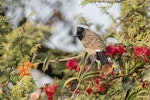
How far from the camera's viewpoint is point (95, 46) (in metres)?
2.90

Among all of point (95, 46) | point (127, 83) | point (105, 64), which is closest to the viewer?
point (127, 83)

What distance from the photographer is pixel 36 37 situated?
14.0 ft

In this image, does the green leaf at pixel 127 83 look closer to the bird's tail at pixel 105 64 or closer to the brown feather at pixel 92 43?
the bird's tail at pixel 105 64

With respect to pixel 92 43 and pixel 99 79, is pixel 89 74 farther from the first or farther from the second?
pixel 92 43

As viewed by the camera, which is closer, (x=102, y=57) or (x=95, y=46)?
(x=102, y=57)

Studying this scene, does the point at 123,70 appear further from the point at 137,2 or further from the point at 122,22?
the point at 122,22

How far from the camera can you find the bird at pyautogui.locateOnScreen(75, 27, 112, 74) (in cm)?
266

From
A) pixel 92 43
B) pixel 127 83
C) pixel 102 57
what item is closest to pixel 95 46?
pixel 92 43

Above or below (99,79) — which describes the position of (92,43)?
above

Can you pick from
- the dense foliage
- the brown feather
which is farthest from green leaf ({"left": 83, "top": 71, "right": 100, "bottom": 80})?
the brown feather

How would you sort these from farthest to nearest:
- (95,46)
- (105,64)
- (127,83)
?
(95,46), (105,64), (127,83)

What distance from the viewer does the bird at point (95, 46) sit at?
8.73ft

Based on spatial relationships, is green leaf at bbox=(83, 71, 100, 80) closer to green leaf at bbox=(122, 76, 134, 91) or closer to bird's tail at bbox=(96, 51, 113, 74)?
bird's tail at bbox=(96, 51, 113, 74)

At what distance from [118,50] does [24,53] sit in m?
1.17
